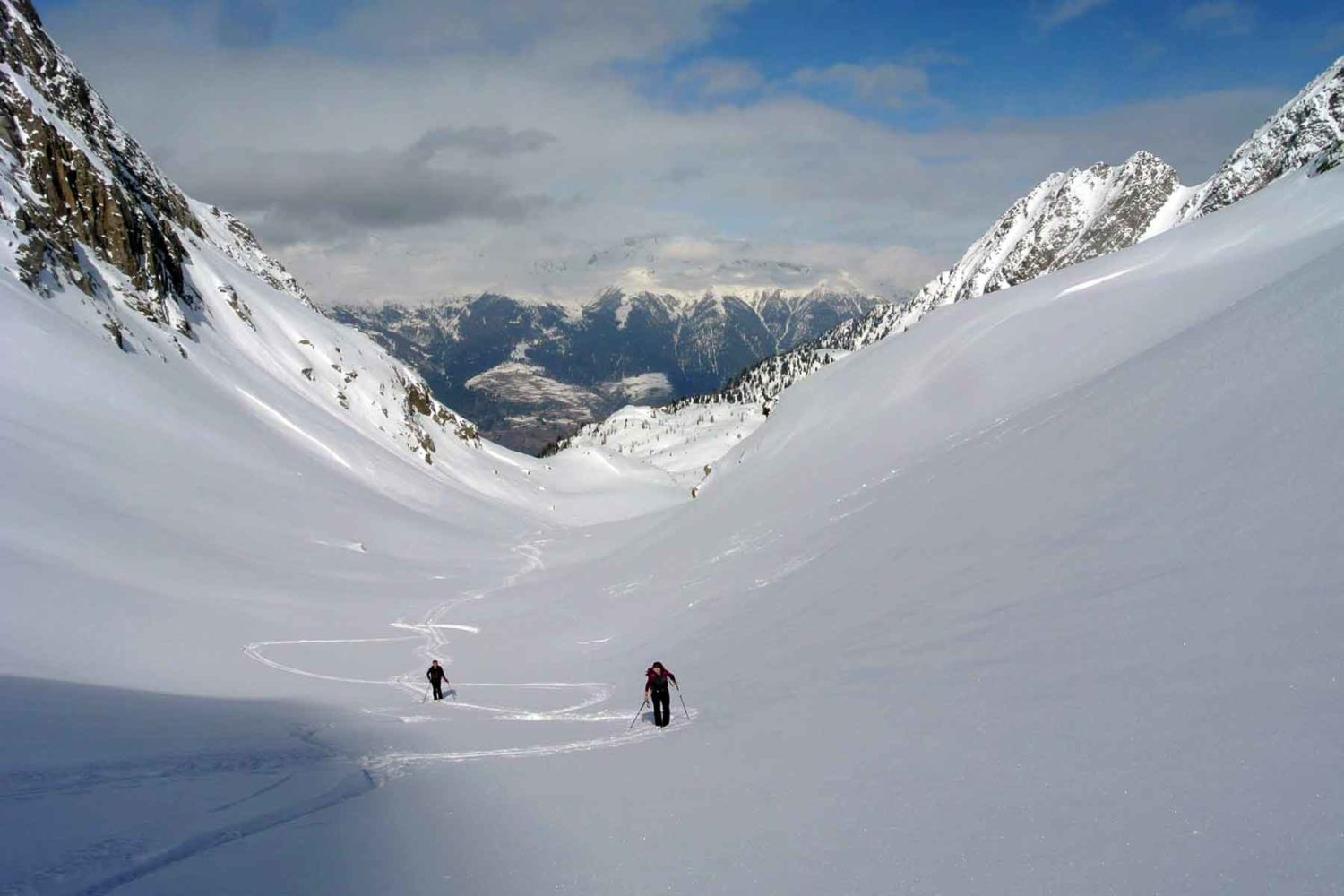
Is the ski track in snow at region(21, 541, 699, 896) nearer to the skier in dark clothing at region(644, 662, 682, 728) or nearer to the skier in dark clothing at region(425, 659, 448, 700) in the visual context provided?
the skier in dark clothing at region(644, 662, 682, 728)

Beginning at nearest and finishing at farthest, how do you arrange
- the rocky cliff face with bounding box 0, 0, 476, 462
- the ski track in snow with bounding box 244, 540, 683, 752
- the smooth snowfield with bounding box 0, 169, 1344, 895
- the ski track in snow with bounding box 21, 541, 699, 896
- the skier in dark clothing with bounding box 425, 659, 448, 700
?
the smooth snowfield with bounding box 0, 169, 1344, 895
the ski track in snow with bounding box 21, 541, 699, 896
the ski track in snow with bounding box 244, 540, 683, 752
the skier in dark clothing with bounding box 425, 659, 448, 700
the rocky cliff face with bounding box 0, 0, 476, 462

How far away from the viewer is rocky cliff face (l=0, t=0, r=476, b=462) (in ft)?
236

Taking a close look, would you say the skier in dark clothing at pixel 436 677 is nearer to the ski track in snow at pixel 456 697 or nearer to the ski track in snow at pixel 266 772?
the ski track in snow at pixel 456 697

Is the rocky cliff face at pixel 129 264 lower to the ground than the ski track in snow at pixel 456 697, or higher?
higher

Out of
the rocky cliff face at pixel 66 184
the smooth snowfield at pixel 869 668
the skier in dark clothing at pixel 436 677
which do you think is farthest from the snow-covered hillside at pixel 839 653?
the rocky cliff face at pixel 66 184

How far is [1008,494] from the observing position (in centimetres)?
1922

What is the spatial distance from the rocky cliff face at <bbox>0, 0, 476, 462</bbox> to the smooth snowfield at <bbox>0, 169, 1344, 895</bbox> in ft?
130

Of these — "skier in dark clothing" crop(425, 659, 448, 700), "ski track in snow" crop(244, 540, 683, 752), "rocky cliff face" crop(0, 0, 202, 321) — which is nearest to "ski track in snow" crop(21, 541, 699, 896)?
"ski track in snow" crop(244, 540, 683, 752)

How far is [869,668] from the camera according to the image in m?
14.3

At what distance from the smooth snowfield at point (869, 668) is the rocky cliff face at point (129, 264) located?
39517 millimetres

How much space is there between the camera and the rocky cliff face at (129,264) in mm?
72062

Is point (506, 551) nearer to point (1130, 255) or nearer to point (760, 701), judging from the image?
point (1130, 255)

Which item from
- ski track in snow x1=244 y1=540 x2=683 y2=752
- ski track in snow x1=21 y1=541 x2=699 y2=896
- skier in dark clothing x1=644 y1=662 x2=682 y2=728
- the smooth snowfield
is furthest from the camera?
skier in dark clothing x1=644 y1=662 x2=682 y2=728

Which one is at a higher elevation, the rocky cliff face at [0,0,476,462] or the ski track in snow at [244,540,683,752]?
the rocky cliff face at [0,0,476,462]
